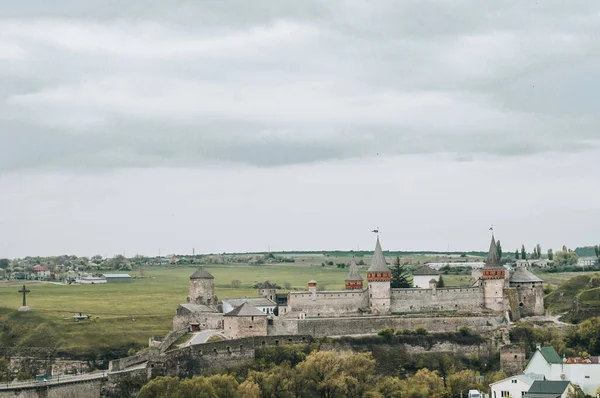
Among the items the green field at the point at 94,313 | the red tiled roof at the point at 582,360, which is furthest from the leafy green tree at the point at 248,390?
the green field at the point at 94,313

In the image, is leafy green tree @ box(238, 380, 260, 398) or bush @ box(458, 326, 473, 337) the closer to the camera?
leafy green tree @ box(238, 380, 260, 398)

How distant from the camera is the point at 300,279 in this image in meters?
191

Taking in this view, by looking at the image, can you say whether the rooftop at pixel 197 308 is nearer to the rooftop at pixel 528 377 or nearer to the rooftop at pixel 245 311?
the rooftop at pixel 245 311

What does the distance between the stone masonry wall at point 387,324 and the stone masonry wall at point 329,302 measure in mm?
3378

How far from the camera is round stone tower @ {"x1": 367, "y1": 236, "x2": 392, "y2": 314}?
108 meters

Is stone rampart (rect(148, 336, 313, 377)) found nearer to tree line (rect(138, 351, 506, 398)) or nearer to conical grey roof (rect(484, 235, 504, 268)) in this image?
tree line (rect(138, 351, 506, 398))

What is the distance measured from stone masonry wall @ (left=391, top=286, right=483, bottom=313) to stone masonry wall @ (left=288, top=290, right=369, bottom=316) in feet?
11.2

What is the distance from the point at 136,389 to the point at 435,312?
32369 mm

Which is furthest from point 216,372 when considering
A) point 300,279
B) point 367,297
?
point 300,279

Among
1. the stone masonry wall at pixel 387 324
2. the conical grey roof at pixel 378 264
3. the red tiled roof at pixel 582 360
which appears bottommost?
the red tiled roof at pixel 582 360

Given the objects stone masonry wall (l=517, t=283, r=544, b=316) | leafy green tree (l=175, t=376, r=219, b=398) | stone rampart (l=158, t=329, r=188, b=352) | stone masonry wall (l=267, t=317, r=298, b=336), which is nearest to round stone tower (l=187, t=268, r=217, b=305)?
stone rampart (l=158, t=329, r=188, b=352)

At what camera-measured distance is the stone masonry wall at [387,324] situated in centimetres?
10288

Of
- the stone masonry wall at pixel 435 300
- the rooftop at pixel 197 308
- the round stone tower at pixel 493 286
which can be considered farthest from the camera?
the round stone tower at pixel 493 286

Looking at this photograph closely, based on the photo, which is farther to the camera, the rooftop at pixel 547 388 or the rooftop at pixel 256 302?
the rooftop at pixel 256 302
